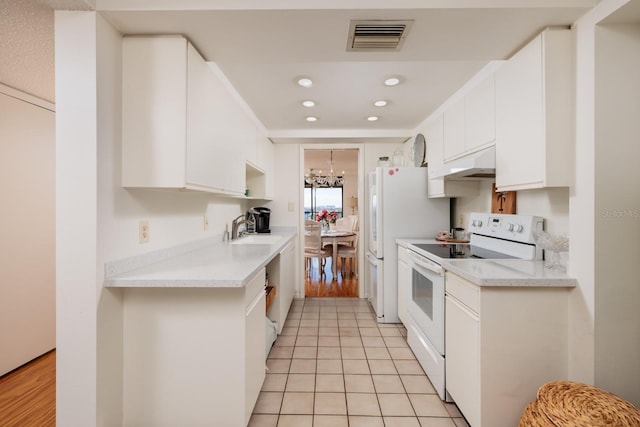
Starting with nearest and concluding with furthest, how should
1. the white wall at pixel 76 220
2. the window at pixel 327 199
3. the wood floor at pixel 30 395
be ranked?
the white wall at pixel 76 220, the wood floor at pixel 30 395, the window at pixel 327 199

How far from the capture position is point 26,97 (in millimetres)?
2061

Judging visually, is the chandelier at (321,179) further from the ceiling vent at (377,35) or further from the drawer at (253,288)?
the ceiling vent at (377,35)

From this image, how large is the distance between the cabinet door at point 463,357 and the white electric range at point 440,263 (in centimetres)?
9

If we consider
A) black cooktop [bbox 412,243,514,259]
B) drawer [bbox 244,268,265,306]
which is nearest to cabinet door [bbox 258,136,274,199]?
drawer [bbox 244,268,265,306]

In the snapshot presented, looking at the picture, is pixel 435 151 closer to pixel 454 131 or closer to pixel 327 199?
pixel 454 131

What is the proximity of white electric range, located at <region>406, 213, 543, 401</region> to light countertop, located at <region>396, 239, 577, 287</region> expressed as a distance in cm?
13

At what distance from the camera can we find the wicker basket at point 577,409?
97 centimetres

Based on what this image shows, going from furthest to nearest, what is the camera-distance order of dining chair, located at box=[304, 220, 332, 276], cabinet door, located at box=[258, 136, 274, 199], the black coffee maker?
dining chair, located at box=[304, 220, 332, 276]
the black coffee maker
cabinet door, located at box=[258, 136, 274, 199]

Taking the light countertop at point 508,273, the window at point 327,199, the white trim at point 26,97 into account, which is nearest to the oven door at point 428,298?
the light countertop at point 508,273

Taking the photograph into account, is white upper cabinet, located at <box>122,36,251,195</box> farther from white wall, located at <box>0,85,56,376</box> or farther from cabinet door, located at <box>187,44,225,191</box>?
white wall, located at <box>0,85,56,376</box>

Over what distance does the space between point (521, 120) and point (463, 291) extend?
0.95 m

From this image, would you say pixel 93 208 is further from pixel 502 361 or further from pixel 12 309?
pixel 502 361

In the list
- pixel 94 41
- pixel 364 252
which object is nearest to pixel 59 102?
pixel 94 41

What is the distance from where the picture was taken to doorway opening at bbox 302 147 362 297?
14.0 feet
